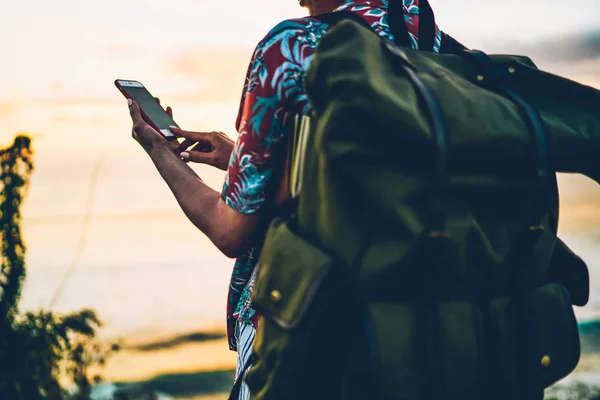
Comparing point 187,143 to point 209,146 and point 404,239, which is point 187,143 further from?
point 404,239

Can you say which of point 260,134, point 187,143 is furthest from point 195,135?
point 260,134

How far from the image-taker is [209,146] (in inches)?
69.3

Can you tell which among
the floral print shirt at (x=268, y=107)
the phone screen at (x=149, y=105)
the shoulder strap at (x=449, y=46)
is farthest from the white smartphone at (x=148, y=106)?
the shoulder strap at (x=449, y=46)

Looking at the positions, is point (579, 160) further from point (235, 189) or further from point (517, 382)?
point (235, 189)

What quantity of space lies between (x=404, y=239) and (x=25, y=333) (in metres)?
2.95

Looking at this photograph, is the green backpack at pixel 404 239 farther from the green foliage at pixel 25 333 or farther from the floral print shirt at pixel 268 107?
the green foliage at pixel 25 333

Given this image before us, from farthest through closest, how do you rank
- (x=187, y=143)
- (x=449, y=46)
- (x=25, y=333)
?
(x=25, y=333) → (x=187, y=143) → (x=449, y=46)

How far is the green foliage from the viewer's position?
3.66 meters

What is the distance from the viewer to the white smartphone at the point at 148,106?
1717mm

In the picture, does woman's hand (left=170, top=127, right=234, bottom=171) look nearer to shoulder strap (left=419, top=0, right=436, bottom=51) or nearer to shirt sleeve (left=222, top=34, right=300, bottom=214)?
shirt sleeve (left=222, top=34, right=300, bottom=214)

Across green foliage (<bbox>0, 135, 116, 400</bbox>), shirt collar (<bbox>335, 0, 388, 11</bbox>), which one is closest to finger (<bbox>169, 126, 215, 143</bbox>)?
shirt collar (<bbox>335, 0, 388, 11</bbox>)

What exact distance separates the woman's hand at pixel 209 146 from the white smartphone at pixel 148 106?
0.03 meters

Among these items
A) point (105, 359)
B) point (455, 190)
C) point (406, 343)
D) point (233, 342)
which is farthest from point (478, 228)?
point (105, 359)

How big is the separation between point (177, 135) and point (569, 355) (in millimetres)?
865
